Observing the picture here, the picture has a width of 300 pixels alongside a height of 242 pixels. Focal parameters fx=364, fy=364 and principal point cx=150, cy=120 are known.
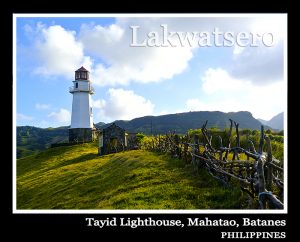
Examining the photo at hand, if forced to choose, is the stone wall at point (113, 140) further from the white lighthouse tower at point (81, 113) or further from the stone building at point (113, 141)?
the white lighthouse tower at point (81, 113)

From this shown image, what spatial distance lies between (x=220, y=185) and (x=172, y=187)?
2036mm

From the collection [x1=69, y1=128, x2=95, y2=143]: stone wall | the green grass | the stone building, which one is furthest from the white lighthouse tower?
the green grass

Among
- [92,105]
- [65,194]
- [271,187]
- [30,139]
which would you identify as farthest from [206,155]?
[30,139]

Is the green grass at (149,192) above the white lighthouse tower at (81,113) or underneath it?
underneath

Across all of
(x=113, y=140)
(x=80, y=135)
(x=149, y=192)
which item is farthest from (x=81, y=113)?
(x=149, y=192)

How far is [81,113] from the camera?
63000 mm

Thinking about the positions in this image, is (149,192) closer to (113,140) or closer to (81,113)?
(113,140)

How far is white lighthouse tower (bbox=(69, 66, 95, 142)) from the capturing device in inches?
2468

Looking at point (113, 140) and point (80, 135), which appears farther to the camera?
point (80, 135)

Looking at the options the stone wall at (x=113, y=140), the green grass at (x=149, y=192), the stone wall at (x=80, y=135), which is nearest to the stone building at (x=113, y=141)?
the stone wall at (x=113, y=140)

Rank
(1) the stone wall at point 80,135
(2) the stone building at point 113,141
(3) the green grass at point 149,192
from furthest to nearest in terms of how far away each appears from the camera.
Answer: (1) the stone wall at point 80,135 → (2) the stone building at point 113,141 → (3) the green grass at point 149,192

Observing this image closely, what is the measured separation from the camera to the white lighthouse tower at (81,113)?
2468 inches

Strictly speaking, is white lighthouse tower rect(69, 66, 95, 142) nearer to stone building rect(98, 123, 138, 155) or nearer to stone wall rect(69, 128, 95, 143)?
stone wall rect(69, 128, 95, 143)

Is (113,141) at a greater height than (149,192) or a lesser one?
greater
